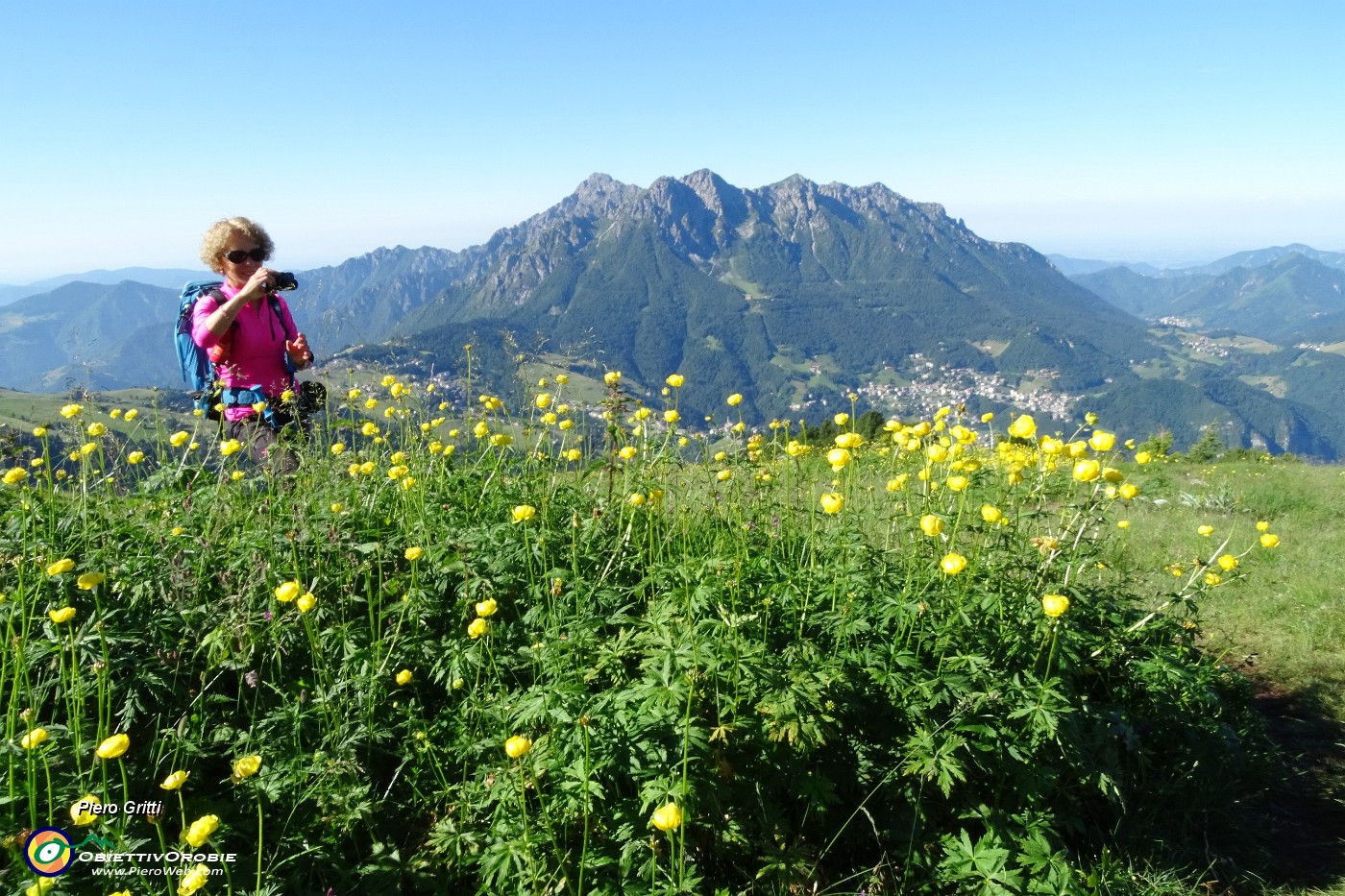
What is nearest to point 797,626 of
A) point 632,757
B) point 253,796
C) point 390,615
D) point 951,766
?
point 951,766

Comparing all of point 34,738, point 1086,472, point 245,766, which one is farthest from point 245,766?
point 1086,472

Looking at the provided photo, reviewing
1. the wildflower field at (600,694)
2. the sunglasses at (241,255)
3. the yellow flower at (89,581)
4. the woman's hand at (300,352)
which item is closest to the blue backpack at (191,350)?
the sunglasses at (241,255)

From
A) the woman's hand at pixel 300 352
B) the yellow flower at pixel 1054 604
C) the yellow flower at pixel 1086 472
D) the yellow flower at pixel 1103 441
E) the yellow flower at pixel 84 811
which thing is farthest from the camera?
the woman's hand at pixel 300 352

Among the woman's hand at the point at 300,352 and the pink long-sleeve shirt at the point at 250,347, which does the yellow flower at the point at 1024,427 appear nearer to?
the woman's hand at the point at 300,352

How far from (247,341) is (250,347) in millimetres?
38

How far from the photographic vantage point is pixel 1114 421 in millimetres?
159625

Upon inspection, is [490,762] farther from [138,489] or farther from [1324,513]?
[1324,513]

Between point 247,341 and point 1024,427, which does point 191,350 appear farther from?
point 1024,427

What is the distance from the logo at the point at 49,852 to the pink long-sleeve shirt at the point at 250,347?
277 cm

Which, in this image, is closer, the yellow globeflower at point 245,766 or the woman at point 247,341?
the yellow globeflower at point 245,766

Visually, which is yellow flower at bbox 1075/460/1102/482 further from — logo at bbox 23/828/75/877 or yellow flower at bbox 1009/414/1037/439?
logo at bbox 23/828/75/877

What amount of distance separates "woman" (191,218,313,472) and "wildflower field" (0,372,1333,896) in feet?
1.97

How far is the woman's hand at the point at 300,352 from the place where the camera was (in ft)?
14.1

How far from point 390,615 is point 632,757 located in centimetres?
133
